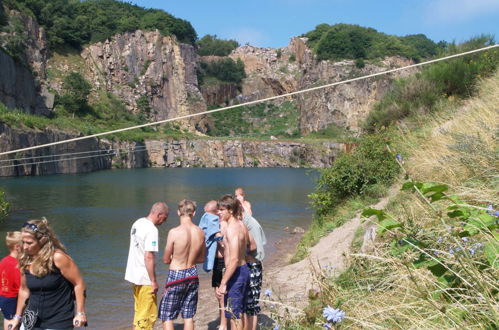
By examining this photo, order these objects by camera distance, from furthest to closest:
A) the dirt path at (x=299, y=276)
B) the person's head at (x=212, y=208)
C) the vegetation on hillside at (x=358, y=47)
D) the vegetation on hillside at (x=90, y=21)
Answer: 1. the vegetation on hillside at (x=358, y=47)
2. the vegetation on hillside at (x=90, y=21)
3. the dirt path at (x=299, y=276)
4. the person's head at (x=212, y=208)

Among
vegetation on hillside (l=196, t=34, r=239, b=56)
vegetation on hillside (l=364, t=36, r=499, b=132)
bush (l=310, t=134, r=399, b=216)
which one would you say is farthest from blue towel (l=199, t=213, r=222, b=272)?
vegetation on hillside (l=196, t=34, r=239, b=56)

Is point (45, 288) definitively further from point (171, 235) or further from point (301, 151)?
point (301, 151)

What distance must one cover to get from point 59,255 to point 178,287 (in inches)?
74.2

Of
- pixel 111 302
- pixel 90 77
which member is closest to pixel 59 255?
pixel 111 302

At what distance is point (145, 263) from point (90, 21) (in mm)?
115264

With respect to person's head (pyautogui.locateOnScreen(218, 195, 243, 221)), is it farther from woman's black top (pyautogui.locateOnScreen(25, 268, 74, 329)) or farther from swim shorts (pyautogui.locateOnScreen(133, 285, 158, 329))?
woman's black top (pyautogui.locateOnScreen(25, 268, 74, 329))

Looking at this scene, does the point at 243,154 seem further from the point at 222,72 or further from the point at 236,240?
the point at 236,240

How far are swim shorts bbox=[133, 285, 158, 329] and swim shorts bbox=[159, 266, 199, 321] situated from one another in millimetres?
263

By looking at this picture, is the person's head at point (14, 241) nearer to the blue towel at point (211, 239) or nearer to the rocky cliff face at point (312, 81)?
the blue towel at point (211, 239)

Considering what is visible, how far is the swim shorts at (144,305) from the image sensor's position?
6.25m

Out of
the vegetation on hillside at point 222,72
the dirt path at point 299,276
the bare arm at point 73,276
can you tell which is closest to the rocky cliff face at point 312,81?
the vegetation on hillside at point 222,72

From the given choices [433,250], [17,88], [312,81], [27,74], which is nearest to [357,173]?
[433,250]

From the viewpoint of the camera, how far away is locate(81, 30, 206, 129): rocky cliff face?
10838 cm

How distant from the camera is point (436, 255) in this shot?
2.93 meters
